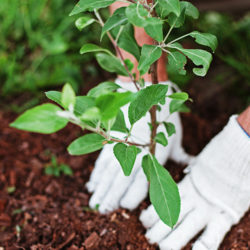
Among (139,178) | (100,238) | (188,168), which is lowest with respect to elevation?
(100,238)

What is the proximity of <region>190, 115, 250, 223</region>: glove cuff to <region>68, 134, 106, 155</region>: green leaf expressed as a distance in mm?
626

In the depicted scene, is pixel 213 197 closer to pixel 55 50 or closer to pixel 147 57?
pixel 147 57

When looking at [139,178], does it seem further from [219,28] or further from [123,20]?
[219,28]

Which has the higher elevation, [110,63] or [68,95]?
[68,95]

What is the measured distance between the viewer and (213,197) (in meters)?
1.37

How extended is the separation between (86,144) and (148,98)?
0.24 metres

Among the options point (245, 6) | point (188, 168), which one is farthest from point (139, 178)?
point (245, 6)

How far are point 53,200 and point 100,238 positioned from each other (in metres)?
0.35

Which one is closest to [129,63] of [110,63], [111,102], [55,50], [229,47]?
[110,63]

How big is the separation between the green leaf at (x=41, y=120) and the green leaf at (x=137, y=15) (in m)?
0.28

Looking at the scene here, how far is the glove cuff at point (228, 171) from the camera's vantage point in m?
1.27

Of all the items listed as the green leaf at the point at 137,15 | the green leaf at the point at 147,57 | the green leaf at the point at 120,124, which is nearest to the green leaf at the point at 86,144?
the green leaf at the point at 120,124

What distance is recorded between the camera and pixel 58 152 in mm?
1840

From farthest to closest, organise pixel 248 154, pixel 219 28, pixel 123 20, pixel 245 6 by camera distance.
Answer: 1. pixel 245 6
2. pixel 219 28
3. pixel 248 154
4. pixel 123 20
